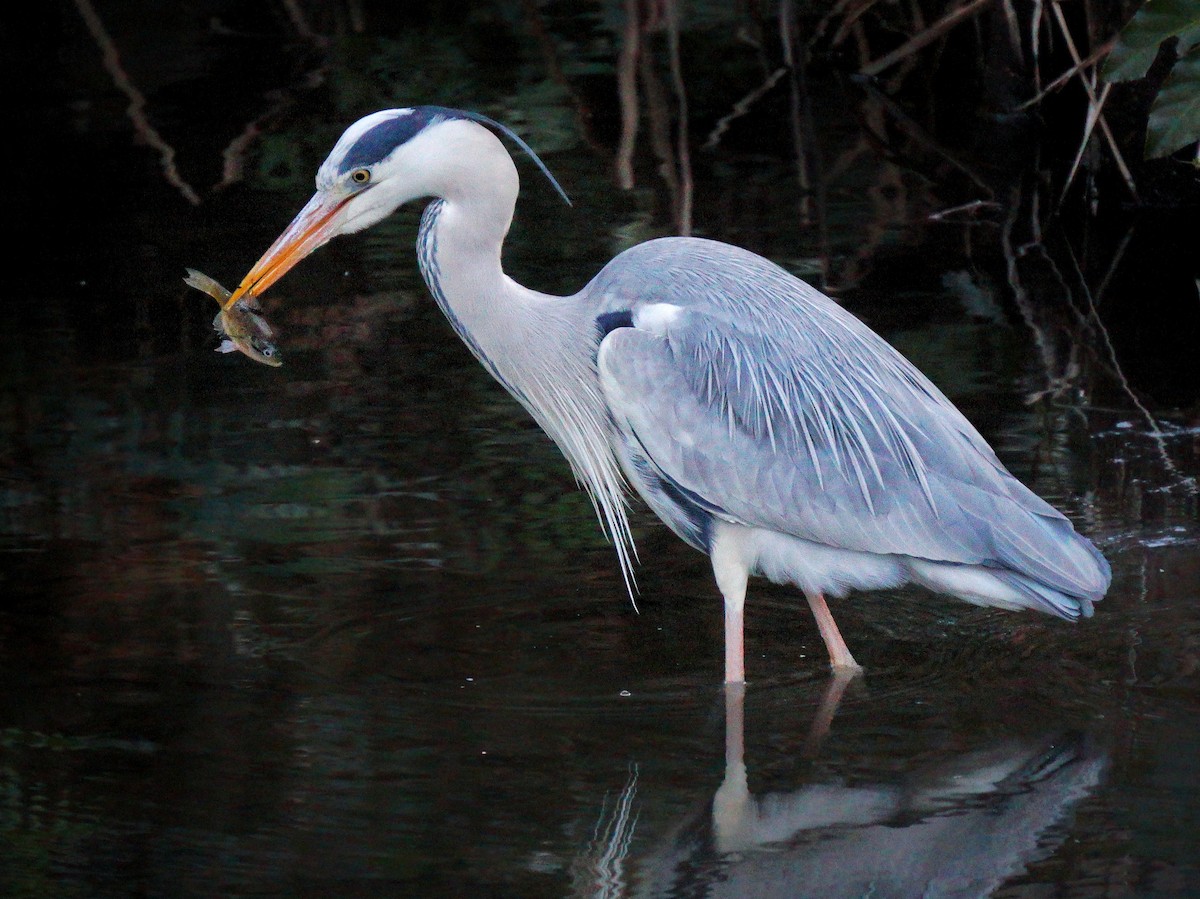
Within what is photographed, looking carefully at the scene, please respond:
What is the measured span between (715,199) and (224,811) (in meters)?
5.92

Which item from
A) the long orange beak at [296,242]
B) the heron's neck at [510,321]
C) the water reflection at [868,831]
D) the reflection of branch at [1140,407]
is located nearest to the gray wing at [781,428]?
the heron's neck at [510,321]

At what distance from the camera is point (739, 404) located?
4711 millimetres

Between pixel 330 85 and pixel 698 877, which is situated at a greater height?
pixel 330 85

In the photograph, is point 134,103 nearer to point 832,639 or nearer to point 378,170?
point 378,170

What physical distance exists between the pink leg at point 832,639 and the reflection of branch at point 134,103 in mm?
5539

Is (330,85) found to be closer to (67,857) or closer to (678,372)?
(678,372)

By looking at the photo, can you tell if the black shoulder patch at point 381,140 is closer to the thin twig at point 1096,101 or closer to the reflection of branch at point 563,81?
the thin twig at point 1096,101

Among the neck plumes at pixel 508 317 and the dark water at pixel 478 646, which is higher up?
the neck plumes at pixel 508 317

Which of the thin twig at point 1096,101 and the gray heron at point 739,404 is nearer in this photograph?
the gray heron at point 739,404

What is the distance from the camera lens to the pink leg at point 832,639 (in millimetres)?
4672

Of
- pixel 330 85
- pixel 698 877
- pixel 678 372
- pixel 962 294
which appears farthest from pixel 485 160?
pixel 330 85

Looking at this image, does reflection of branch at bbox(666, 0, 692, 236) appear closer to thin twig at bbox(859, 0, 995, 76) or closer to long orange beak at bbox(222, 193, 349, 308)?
thin twig at bbox(859, 0, 995, 76)

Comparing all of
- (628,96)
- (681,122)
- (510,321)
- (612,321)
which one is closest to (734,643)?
(612,321)

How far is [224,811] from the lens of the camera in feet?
13.0
